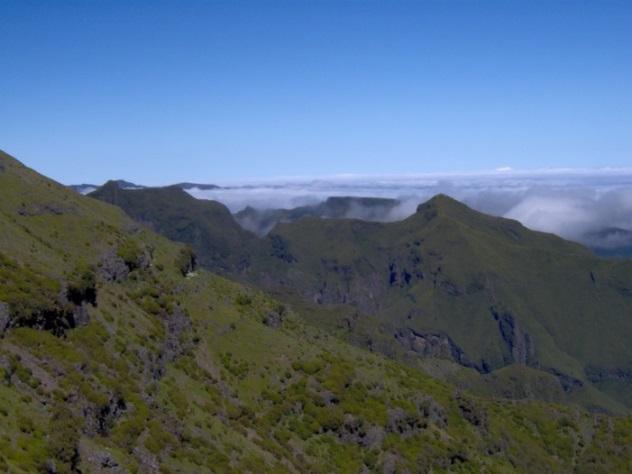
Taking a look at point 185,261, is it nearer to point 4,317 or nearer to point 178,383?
point 178,383

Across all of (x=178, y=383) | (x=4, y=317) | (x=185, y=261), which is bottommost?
(x=178, y=383)

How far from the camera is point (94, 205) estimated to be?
122000 millimetres

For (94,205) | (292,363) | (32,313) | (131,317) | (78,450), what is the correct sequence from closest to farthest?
(78,450) → (32,313) → (131,317) → (292,363) → (94,205)

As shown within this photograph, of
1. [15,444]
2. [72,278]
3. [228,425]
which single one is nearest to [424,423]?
[228,425]

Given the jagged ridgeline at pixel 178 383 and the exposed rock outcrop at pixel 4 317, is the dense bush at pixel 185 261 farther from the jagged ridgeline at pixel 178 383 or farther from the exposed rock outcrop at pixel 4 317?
the exposed rock outcrop at pixel 4 317

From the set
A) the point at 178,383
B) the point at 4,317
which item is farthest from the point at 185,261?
the point at 4,317

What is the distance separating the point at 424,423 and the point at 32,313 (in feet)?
225

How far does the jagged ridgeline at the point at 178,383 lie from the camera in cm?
5581

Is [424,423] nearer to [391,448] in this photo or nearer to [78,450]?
[391,448]

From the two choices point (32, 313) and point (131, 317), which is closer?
point (32, 313)

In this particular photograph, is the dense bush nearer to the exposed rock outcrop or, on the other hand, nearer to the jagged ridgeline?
the jagged ridgeline

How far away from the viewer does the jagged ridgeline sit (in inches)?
2197

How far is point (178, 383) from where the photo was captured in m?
83.6

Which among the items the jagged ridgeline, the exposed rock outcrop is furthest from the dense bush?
the exposed rock outcrop
